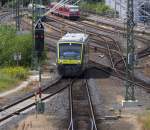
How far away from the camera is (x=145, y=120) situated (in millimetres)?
26875

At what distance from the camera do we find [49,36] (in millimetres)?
75125

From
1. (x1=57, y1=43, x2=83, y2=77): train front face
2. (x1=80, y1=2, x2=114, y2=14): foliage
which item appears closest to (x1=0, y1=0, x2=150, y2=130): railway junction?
(x1=57, y1=43, x2=83, y2=77): train front face

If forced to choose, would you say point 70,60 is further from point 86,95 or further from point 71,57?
point 86,95

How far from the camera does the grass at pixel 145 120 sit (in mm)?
25825

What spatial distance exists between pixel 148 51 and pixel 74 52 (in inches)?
725

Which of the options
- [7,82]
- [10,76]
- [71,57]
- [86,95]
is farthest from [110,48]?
[86,95]

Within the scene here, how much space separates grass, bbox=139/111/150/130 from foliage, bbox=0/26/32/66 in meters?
21.4

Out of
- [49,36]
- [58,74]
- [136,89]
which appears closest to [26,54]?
[58,74]

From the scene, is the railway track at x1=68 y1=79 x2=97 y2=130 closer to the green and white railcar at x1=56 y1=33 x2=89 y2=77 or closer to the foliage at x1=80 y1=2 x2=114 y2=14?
the green and white railcar at x1=56 y1=33 x2=89 y2=77

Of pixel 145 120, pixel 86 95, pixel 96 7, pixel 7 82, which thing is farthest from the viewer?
pixel 96 7

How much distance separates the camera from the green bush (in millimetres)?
43125

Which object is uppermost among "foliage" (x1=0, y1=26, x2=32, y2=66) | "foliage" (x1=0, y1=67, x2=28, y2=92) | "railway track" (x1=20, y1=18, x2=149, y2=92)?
"foliage" (x1=0, y1=26, x2=32, y2=66)

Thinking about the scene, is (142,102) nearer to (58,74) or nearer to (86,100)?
(86,100)

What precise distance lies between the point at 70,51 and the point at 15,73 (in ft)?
13.1
